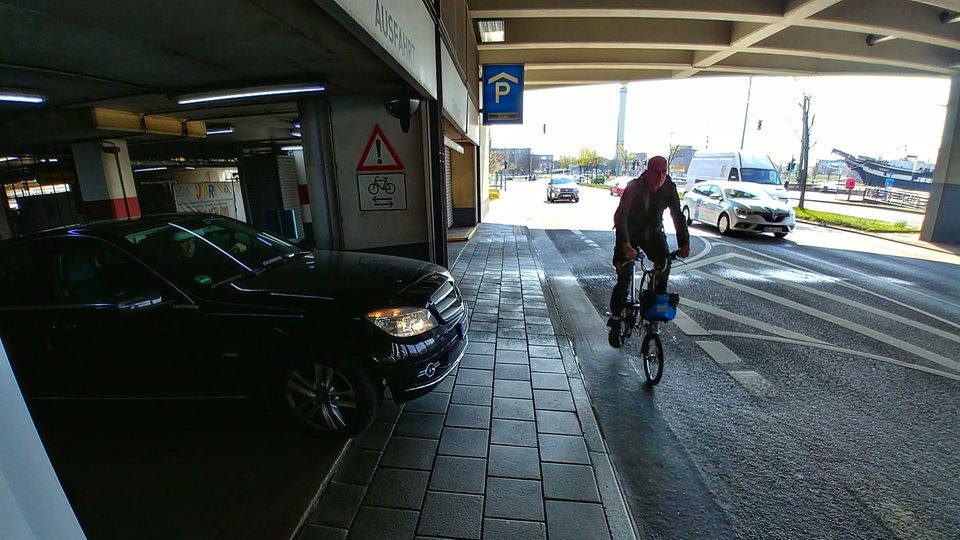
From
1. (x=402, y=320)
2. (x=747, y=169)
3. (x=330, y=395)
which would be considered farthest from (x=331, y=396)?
(x=747, y=169)

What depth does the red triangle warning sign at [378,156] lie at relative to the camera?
6738mm

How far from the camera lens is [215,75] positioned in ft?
17.6

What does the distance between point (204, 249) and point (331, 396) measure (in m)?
1.64

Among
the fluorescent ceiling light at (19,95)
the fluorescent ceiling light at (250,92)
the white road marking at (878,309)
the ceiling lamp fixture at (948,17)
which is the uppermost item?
the ceiling lamp fixture at (948,17)

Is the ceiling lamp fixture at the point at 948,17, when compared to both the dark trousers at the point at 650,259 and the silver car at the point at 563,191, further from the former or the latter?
the silver car at the point at 563,191

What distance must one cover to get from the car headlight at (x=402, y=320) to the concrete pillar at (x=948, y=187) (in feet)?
54.3

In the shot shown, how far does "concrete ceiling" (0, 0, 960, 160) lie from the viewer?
3652mm

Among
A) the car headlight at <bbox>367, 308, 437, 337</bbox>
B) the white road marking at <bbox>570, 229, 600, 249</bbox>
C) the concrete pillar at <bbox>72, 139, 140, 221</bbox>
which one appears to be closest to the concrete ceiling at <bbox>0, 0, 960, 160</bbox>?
the concrete pillar at <bbox>72, 139, 140, 221</bbox>

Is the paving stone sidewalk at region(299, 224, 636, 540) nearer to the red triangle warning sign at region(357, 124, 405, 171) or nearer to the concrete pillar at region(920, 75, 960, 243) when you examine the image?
the red triangle warning sign at region(357, 124, 405, 171)

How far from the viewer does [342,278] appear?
10.8 ft

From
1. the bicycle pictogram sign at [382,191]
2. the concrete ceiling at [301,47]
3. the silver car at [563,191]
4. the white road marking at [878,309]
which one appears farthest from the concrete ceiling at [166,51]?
the silver car at [563,191]

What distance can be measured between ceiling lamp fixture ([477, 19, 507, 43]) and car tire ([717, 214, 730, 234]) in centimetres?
890

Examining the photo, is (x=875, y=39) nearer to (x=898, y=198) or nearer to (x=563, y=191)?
(x=563, y=191)

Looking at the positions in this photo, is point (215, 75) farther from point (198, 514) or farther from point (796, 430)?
point (796, 430)
